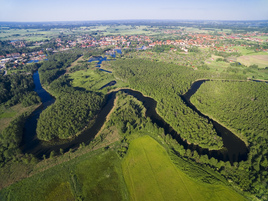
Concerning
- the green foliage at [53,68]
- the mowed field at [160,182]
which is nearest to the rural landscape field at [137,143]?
the mowed field at [160,182]

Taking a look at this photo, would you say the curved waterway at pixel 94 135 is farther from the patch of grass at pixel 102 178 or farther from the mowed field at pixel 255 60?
the mowed field at pixel 255 60

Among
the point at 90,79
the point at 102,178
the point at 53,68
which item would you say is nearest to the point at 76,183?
the point at 102,178

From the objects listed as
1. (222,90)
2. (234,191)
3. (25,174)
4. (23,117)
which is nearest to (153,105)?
(222,90)

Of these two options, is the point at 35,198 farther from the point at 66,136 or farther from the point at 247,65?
the point at 247,65

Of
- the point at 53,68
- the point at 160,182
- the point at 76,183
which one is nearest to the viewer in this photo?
the point at 76,183

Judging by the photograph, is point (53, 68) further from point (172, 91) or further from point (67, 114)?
point (172, 91)
